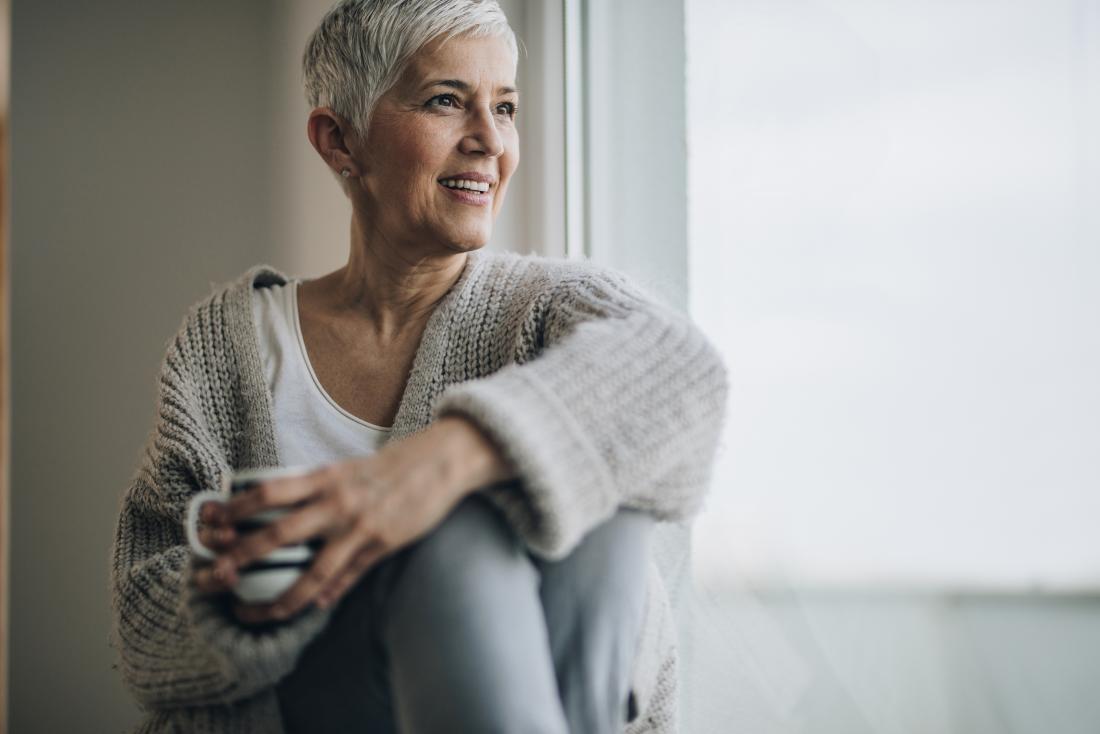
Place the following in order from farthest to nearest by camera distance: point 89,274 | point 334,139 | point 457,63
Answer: point 89,274, point 334,139, point 457,63

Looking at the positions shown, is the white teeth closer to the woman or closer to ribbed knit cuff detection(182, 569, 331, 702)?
the woman

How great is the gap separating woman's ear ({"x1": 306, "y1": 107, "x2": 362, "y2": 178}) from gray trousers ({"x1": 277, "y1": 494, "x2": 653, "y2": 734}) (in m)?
0.68

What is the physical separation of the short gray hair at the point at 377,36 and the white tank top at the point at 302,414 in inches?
11.8

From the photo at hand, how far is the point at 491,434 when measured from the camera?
708mm

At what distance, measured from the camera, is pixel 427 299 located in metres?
1.23

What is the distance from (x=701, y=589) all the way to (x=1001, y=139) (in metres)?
0.77

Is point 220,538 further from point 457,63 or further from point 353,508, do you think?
point 457,63

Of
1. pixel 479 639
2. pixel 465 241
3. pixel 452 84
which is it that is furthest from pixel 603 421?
pixel 452 84

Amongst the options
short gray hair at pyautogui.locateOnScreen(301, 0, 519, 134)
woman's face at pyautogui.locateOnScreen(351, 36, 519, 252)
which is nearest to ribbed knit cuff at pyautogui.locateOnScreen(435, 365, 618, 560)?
woman's face at pyautogui.locateOnScreen(351, 36, 519, 252)

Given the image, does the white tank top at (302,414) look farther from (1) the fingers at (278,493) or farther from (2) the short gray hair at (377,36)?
(1) the fingers at (278,493)

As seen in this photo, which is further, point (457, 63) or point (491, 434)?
point (457, 63)

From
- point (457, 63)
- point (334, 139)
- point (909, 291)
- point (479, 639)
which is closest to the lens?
point (479, 639)

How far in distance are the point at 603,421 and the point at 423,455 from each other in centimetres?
15

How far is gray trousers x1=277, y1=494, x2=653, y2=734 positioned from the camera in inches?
26.2
